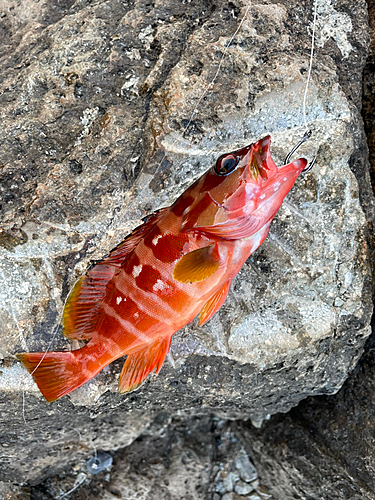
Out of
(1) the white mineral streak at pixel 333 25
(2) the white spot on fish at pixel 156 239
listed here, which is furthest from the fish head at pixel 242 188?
(1) the white mineral streak at pixel 333 25

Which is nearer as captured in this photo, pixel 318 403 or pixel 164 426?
pixel 318 403

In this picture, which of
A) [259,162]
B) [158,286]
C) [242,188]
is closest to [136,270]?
[158,286]

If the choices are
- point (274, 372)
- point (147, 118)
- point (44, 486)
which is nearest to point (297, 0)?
point (147, 118)

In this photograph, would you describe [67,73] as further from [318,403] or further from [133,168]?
[318,403]

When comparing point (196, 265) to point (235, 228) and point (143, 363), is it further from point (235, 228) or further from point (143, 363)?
point (143, 363)

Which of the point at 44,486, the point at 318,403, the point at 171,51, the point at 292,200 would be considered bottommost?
the point at 318,403

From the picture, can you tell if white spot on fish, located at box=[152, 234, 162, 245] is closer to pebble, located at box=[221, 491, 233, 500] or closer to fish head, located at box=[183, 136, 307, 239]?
fish head, located at box=[183, 136, 307, 239]

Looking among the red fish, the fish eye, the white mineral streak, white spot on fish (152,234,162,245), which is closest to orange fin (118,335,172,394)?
the red fish
